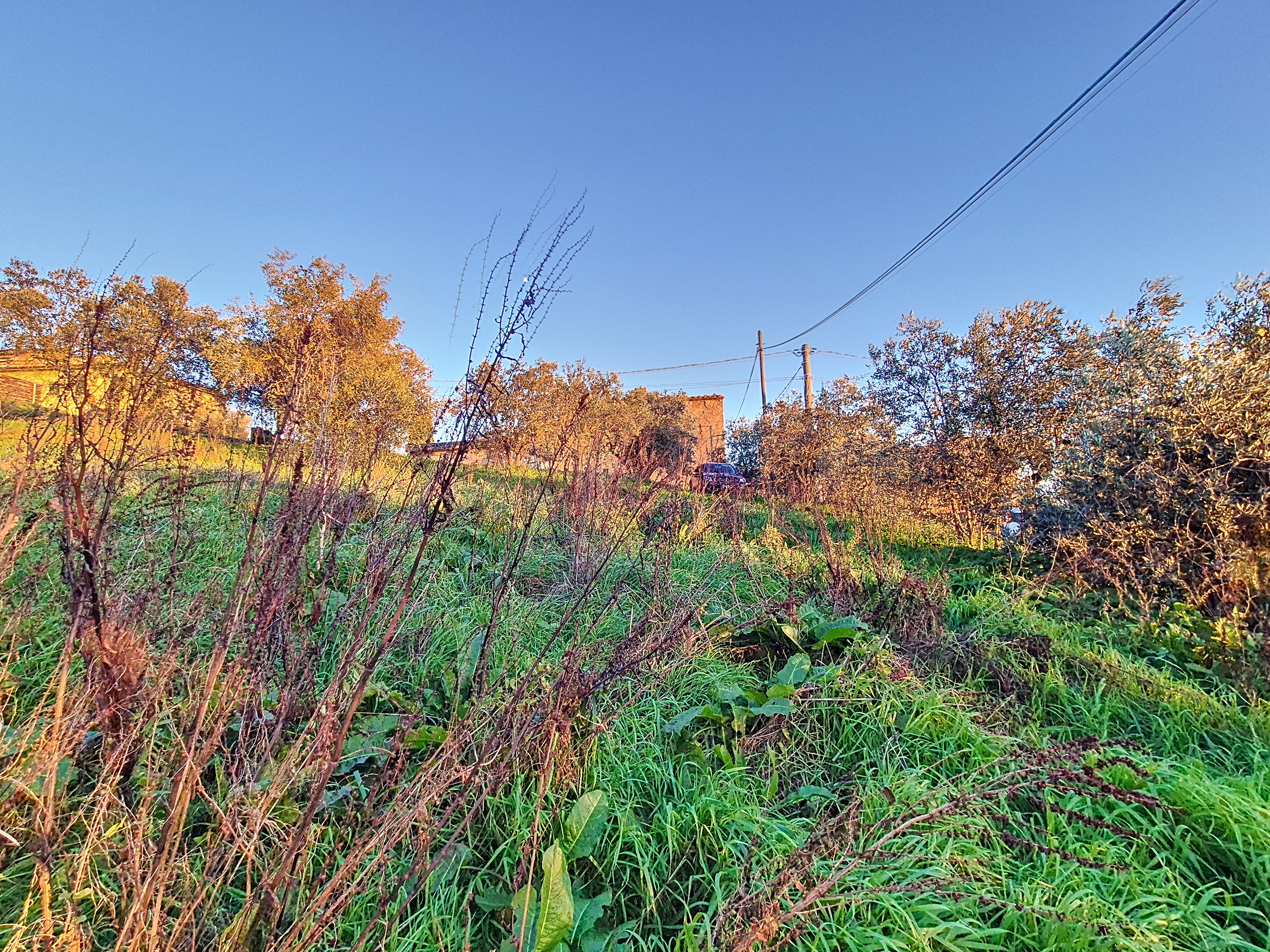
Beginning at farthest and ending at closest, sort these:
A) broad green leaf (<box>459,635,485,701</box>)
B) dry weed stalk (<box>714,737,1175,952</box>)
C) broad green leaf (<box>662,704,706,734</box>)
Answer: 1. broad green leaf (<box>459,635,485,701</box>)
2. broad green leaf (<box>662,704,706,734</box>)
3. dry weed stalk (<box>714,737,1175,952</box>)

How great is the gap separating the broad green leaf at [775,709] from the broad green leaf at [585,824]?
2.47 ft

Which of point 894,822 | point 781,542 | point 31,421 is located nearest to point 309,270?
point 31,421

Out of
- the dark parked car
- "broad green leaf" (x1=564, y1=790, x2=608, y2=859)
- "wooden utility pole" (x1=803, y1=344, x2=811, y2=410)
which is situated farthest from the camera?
"wooden utility pole" (x1=803, y1=344, x2=811, y2=410)

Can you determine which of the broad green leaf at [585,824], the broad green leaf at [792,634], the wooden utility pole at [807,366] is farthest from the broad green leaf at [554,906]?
the wooden utility pole at [807,366]

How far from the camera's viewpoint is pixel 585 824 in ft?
4.89

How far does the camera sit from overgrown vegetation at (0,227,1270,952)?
3.77 feet

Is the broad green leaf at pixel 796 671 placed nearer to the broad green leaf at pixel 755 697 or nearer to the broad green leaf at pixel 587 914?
the broad green leaf at pixel 755 697

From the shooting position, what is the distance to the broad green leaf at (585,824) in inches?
57.3

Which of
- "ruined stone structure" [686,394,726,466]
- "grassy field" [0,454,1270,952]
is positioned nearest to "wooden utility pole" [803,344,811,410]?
"ruined stone structure" [686,394,726,466]

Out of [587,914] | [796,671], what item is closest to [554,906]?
[587,914]

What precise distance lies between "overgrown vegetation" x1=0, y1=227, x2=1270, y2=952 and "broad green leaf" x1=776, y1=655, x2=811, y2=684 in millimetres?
34

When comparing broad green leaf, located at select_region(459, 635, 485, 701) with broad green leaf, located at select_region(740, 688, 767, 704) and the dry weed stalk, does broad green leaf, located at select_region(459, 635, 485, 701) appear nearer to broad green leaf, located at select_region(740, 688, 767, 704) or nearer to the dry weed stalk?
broad green leaf, located at select_region(740, 688, 767, 704)

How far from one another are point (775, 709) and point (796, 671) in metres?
0.37

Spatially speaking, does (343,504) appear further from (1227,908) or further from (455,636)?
(1227,908)
